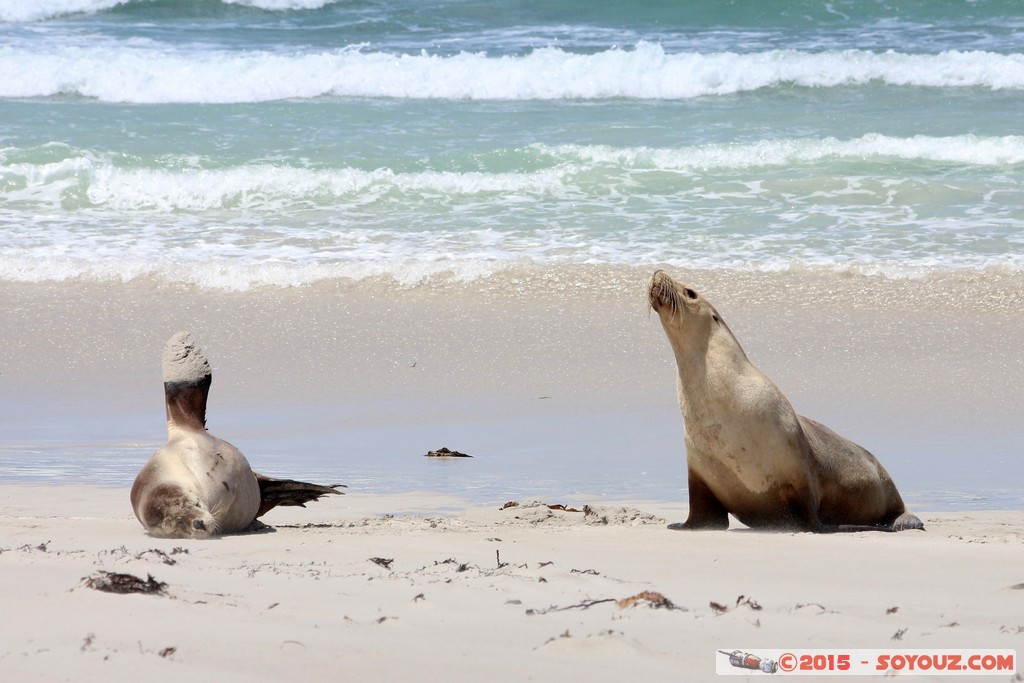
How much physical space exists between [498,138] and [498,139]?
2.6 inches

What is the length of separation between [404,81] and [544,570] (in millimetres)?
15006

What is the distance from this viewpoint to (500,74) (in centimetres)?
1775

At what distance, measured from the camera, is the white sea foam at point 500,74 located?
681 inches

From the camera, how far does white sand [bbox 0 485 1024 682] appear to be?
2.44 metres

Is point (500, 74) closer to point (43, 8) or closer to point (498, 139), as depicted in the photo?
point (498, 139)

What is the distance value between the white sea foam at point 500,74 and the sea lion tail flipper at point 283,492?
13340 millimetres

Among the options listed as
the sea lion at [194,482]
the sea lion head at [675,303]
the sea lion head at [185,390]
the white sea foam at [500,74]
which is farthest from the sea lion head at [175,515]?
the white sea foam at [500,74]

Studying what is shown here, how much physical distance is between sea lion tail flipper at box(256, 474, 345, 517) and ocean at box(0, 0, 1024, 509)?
441 centimetres

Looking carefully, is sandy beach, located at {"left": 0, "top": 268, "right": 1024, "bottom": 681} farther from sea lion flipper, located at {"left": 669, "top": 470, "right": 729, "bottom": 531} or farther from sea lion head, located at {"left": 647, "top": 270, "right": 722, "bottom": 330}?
sea lion head, located at {"left": 647, "top": 270, "right": 722, "bottom": 330}

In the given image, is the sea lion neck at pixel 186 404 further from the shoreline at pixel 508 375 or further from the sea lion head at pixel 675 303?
the sea lion head at pixel 675 303

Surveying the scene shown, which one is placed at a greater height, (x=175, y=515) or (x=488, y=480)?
(x=175, y=515)

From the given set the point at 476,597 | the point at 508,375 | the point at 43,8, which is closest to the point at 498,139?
the point at 508,375

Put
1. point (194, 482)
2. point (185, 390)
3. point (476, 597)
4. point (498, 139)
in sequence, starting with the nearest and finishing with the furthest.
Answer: point (476, 597)
point (194, 482)
point (185, 390)
point (498, 139)

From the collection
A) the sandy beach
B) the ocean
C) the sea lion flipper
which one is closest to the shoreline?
the sandy beach
